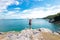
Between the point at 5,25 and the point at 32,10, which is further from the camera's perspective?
the point at 5,25

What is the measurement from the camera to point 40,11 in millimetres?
8609

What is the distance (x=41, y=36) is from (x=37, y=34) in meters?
0.22

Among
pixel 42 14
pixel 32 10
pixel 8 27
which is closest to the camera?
pixel 32 10

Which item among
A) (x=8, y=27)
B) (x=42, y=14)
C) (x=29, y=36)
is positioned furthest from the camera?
(x=8, y=27)

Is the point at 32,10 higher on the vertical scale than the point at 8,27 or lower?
higher

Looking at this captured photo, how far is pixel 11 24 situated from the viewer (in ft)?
32.5

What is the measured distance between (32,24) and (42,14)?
0.89 metres

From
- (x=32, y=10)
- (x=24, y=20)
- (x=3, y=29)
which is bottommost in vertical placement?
(x=3, y=29)

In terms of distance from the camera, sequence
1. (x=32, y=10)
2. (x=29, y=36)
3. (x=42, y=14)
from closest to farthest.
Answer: (x=29, y=36), (x=32, y=10), (x=42, y=14)

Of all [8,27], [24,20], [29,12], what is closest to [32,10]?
[29,12]

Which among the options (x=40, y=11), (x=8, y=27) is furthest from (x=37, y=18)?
(x=8, y=27)

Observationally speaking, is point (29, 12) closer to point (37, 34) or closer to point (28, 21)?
point (28, 21)

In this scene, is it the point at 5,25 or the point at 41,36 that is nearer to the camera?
the point at 41,36

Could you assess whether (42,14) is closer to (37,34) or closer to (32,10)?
(32,10)
